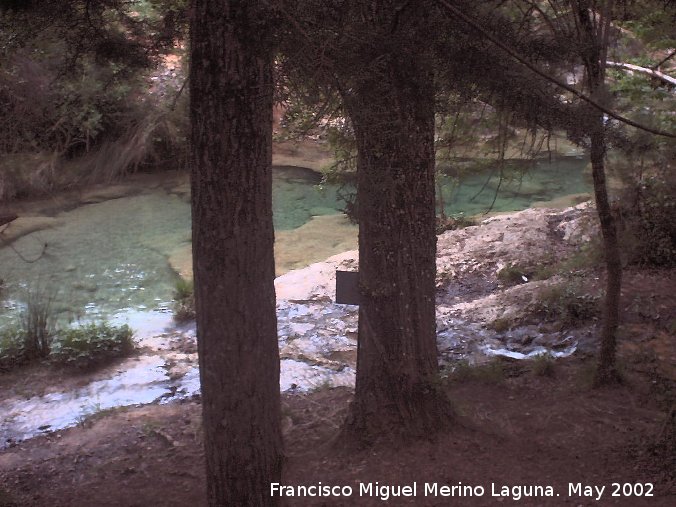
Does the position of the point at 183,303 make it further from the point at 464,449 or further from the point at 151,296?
the point at 464,449

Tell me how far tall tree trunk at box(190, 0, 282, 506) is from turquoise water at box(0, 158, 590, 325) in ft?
16.3

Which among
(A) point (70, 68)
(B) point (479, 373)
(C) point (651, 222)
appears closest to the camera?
(A) point (70, 68)

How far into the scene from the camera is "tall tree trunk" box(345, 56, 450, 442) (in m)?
4.03

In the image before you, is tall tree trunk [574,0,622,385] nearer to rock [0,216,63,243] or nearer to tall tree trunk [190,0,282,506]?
tall tree trunk [190,0,282,506]

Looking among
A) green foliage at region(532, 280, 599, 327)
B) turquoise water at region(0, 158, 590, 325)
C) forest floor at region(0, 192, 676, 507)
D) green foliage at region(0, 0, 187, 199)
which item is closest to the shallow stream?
turquoise water at region(0, 158, 590, 325)

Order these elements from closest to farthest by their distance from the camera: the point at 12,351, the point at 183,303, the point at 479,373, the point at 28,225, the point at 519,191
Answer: the point at 479,373 < the point at 12,351 < the point at 183,303 < the point at 28,225 < the point at 519,191

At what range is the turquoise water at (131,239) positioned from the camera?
10781 millimetres

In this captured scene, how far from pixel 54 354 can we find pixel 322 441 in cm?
414

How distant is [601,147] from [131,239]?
11.3 metres

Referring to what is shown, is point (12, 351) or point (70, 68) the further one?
point (12, 351)

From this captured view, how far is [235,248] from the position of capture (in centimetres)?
321

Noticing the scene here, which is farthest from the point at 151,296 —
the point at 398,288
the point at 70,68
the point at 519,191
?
the point at 519,191

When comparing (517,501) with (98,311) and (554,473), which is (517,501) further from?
(98,311)

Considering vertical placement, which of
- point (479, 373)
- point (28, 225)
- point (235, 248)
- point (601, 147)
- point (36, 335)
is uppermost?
Result: point (601, 147)
